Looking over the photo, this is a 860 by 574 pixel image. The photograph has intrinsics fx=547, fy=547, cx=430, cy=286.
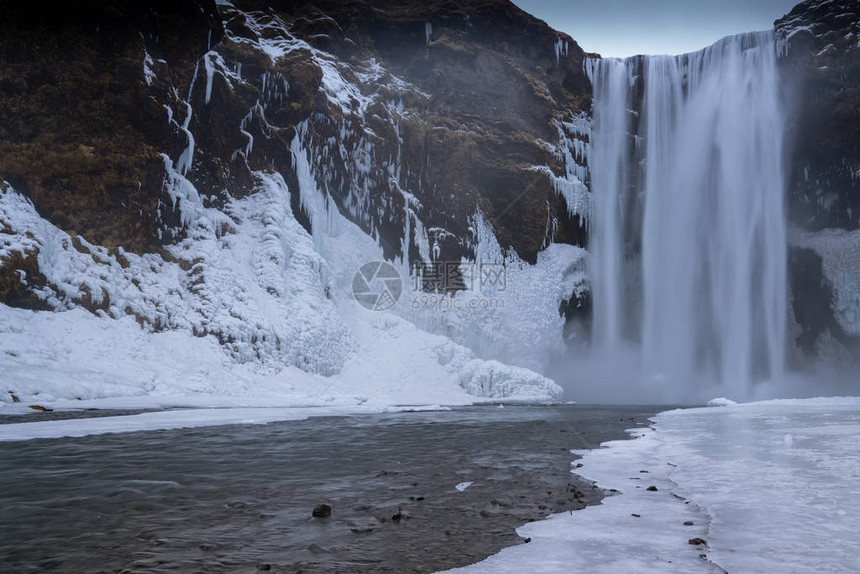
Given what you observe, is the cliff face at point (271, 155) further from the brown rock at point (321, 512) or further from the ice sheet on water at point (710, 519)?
the ice sheet on water at point (710, 519)

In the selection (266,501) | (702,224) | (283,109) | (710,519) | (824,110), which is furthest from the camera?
(702,224)

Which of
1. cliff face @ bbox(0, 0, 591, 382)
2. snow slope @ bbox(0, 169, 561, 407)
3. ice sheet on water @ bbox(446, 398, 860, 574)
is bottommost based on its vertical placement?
ice sheet on water @ bbox(446, 398, 860, 574)

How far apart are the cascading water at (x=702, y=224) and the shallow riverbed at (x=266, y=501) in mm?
30440

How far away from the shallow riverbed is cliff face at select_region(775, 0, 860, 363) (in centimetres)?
3579

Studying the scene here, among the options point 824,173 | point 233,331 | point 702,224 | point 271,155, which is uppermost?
point 824,173

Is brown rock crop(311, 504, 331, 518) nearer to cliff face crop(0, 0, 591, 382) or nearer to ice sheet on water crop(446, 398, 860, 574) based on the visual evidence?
ice sheet on water crop(446, 398, 860, 574)

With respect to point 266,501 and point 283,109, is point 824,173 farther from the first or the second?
point 266,501

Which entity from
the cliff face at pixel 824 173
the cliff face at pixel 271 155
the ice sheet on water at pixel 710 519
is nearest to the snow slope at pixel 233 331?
the cliff face at pixel 271 155

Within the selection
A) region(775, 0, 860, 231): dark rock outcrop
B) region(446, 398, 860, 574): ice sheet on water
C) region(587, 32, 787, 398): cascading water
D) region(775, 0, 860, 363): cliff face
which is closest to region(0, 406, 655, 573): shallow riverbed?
region(446, 398, 860, 574): ice sheet on water

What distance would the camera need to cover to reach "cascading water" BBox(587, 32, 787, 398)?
35906 mm

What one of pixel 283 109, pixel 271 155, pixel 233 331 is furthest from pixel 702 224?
pixel 233 331

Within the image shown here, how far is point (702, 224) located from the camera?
120 ft

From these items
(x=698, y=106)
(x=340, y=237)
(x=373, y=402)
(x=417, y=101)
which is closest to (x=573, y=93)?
(x=698, y=106)

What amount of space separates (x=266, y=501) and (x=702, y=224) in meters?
37.9
